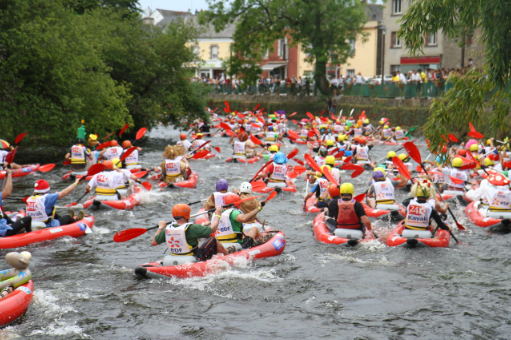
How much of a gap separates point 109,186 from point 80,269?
14.3 feet

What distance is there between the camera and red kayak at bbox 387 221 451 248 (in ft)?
33.4

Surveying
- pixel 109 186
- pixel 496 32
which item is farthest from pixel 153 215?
pixel 496 32

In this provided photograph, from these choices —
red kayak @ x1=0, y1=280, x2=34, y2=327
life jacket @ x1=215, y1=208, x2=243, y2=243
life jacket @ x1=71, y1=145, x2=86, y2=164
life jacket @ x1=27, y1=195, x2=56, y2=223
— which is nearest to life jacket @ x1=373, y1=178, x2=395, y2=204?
life jacket @ x1=215, y1=208, x2=243, y2=243

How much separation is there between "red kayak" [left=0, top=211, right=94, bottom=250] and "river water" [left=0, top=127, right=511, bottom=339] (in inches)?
5.7

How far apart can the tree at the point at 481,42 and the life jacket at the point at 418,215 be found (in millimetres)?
2071

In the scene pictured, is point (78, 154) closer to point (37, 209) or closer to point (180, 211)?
point (37, 209)

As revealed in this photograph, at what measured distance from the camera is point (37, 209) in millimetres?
11008

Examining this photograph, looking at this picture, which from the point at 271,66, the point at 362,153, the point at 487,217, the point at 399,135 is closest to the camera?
the point at 487,217

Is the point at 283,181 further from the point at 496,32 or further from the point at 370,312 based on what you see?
the point at 496,32

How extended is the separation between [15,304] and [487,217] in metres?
9.60

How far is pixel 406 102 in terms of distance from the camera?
109 feet

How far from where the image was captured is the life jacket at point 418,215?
1020 centimetres

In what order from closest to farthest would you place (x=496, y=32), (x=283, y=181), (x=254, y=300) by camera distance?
(x=496, y=32) < (x=254, y=300) < (x=283, y=181)

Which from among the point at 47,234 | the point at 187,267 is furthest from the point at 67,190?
the point at 187,267
